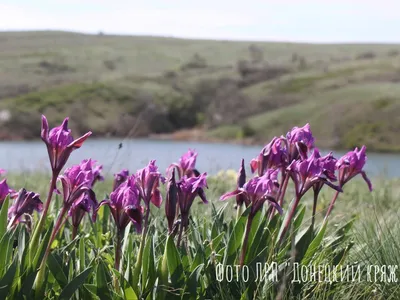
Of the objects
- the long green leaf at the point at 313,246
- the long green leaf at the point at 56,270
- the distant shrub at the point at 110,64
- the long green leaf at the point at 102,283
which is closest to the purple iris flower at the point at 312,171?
the long green leaf at the point at 313,246

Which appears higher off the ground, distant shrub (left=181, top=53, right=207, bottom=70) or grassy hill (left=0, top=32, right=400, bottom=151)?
distant shrub (left=181, top=53, right=207, bottom=70)

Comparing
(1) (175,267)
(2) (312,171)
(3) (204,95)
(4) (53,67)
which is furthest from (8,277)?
(4) (53,67)

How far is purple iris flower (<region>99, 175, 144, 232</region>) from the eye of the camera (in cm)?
234

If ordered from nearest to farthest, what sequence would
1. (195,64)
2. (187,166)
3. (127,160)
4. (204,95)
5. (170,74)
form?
(187,166)
(127,160)
(204,95)
(170,74)
(195,64)

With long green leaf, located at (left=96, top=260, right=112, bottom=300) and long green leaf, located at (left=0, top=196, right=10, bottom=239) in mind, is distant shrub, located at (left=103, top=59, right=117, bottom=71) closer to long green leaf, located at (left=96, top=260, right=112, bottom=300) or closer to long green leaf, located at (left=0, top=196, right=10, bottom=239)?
long green leaf, located at (left=0, top=196, right=10, bottom=239)

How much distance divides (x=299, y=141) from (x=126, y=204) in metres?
0.77

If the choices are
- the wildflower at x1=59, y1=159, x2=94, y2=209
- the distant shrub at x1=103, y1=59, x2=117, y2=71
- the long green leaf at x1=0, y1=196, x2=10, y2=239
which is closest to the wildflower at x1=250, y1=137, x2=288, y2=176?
the wildflower at x1=59, y1=159, x2=94, y2=209

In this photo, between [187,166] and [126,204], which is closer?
Answer: [126,204]

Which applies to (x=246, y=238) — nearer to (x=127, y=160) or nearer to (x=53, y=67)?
(x=127, y=160)

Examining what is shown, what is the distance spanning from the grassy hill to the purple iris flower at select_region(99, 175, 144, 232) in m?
25.8

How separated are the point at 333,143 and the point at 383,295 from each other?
37.4 m

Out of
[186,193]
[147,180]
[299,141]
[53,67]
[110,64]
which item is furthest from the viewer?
[110,64]

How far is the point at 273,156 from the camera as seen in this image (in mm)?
2756

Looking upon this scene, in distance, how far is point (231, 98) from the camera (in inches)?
2217
